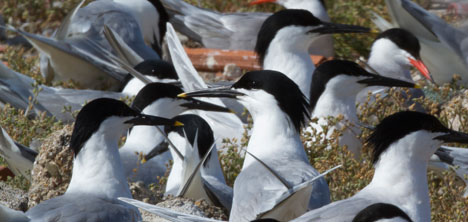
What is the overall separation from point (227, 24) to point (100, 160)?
A: 3143mm

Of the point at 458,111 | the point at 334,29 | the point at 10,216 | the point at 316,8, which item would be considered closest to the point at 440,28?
the point at 316,8

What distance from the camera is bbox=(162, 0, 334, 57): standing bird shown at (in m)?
6.15

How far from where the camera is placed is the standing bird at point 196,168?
3.59 meters

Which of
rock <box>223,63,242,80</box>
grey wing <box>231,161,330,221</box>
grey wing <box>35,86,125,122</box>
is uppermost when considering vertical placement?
grey wing <box>231,161,330,221</box>

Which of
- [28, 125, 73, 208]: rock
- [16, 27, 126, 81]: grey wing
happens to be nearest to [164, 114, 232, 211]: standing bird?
[28, 125, 73, 208]: rock

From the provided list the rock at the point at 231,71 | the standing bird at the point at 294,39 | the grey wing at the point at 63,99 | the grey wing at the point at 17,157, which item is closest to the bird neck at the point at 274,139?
the grey wing at the point at 17,157

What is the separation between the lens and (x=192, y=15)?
6.43 meters

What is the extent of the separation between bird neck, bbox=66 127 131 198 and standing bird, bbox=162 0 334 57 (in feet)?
9.66

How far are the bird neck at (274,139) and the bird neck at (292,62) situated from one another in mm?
1205

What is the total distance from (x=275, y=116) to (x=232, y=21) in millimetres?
2797

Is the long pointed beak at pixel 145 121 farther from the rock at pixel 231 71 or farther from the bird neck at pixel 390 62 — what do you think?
the bird neck at pixel 390 62

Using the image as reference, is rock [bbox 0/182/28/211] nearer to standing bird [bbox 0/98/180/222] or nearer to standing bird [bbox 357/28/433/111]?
standing bird [bbox 0/98/180/222]

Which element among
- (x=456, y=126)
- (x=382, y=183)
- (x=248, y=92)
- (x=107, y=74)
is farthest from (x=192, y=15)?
(x=382, y=183)

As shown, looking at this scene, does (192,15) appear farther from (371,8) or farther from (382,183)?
(382,183)
